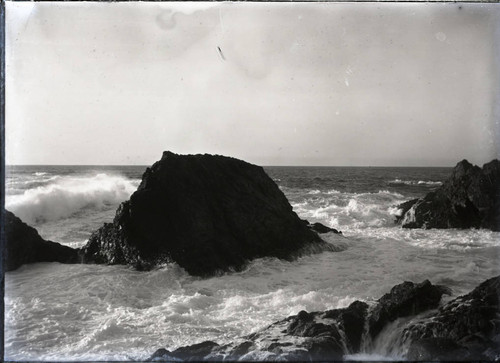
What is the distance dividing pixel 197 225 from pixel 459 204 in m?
6.34

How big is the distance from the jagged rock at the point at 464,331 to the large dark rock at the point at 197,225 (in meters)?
3.03

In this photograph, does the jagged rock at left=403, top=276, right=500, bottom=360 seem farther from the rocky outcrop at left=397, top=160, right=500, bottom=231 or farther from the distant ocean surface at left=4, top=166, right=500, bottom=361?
the rocky outcrop at left=397, top=160, right=500, bottom=231

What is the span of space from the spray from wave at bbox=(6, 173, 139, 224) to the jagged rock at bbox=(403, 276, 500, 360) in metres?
6.42

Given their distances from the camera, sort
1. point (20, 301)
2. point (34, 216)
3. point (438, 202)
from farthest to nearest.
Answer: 1. point (438, 202)
2. point (34, 216)
3. point (20, 301)

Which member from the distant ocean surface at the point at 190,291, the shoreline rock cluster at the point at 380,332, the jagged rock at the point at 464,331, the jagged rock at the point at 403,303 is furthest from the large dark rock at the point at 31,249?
the jagged rock at the point at 464,331

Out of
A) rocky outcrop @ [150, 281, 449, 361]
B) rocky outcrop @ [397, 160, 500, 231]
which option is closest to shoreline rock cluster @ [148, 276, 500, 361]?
rocky outcrop @ [150, 281, 449, 361]

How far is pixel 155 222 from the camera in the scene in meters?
6.21

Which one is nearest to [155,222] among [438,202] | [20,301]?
[20,301]

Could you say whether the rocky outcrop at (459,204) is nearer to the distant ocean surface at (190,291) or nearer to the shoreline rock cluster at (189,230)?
the distant ocean surface at (190,291)

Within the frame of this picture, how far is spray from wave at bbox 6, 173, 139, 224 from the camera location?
25.2ft

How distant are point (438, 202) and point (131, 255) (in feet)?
25.3

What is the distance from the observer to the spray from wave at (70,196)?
7.69 metres

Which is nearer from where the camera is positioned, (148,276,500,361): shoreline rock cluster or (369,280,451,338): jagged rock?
(148,276,500,361): shoreline rock cluster

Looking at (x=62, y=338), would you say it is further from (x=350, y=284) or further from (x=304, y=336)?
(x=350, y=284)
